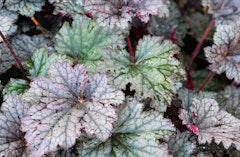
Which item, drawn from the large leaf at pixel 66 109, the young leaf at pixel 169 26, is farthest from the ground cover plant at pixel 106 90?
the young leaf at pixel 169 26

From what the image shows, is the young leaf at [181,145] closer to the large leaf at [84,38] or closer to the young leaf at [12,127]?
the large leaf at [84,38]

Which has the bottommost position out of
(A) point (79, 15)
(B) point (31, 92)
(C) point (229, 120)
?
(C) point (229, 120)

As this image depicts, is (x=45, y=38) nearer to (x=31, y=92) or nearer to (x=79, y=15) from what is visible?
(x=79, y=15)

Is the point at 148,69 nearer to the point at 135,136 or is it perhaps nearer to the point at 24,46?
the point at 135,136

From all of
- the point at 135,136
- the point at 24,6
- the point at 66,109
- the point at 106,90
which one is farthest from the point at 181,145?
the point at 24,6

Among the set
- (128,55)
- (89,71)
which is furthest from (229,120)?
(89,71)

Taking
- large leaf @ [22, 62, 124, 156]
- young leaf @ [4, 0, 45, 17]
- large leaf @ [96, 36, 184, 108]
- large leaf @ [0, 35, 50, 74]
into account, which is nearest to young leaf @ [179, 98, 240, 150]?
large leaf @ [96, 36, 184, 108]

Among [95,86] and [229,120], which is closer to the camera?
[95,86]

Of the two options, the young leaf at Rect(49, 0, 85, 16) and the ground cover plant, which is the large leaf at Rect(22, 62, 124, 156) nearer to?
the ground cover plant
